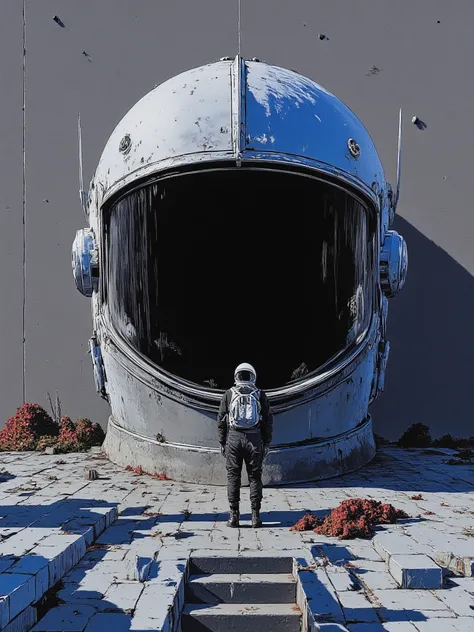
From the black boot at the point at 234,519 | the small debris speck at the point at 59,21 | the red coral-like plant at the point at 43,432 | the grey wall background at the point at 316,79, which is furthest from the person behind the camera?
the small debris speck at the point at 59,21

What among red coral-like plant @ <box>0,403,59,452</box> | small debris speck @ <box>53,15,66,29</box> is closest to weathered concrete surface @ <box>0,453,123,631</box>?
red coral-like plant @ <box>0,403,59,452</box>

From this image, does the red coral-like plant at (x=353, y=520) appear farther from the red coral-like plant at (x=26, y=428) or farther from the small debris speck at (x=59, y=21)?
the small debris speck at (x=59, y=21)

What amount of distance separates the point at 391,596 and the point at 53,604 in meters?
1.72

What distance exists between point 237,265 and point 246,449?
205cm

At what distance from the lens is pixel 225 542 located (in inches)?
175

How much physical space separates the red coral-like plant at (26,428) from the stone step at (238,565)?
5.98 metres

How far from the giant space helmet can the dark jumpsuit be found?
112 centimetres

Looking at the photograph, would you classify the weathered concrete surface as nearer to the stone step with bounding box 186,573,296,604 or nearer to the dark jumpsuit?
the stone step with bounding box 186,573,296,604

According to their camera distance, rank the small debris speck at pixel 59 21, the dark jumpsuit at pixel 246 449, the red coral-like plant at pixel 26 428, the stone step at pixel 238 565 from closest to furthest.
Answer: the stone step at pixel 238 565 → the dark jumpsuit at pixel 246 449 → the red coral-like plant at pixel 26 428 → the small debris speck at pixel 59 21

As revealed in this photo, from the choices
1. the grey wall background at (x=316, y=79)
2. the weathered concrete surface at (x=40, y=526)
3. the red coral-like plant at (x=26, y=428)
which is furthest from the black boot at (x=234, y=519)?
the grey wall background at (x=316, y=79)

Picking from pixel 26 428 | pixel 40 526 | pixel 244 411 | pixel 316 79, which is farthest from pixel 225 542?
pixel 316 79

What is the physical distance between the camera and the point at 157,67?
10.7 meters

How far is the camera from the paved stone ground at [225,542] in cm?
320

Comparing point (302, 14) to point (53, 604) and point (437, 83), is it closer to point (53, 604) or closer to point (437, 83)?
point (437, 83)
